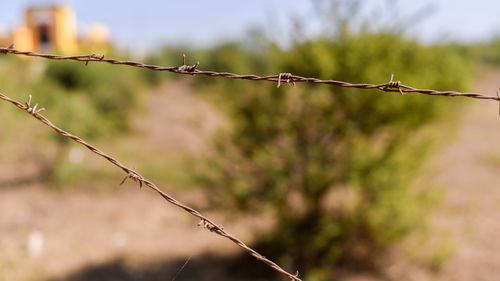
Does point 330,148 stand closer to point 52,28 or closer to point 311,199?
point 311,199

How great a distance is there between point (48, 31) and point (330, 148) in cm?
2499

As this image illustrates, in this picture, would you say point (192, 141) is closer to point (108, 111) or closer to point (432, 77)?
point (108, 111)

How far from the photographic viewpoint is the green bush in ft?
16.6

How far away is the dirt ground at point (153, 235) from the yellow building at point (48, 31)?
17.6 metres

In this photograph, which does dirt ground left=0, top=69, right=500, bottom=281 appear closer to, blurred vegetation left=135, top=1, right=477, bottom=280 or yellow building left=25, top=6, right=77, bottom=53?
blurred vegetation left=135, top=1, right=477, bottom=280

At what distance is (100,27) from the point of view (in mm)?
29328

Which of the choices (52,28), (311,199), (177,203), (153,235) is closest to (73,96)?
(153,235)

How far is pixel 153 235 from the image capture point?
7.81m

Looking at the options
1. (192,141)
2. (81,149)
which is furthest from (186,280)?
(192,141)

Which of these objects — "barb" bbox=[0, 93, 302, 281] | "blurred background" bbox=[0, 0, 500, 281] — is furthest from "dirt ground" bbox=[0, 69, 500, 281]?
"barb" bbox=[0, 93, 302, 281]

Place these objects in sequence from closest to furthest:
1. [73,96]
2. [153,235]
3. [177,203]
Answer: [177,203] → [153,235] → [73,96]

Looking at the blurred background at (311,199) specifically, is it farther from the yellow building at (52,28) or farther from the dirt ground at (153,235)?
the yellow building at (52,28)

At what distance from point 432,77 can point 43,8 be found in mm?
25944

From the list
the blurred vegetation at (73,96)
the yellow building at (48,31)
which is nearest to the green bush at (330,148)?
the blurred vegetation at (73,96)
